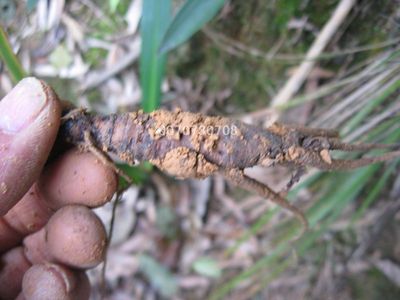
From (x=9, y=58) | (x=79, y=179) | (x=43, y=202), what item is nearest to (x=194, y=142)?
(x=79, y=179)

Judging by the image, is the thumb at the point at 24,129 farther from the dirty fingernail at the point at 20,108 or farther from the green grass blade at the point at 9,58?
the green grass blade at the point at 9,58

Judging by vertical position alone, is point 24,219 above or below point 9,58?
below

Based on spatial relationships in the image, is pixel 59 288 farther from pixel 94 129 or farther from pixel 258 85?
pixel 258 85

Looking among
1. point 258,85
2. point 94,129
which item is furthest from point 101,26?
point 94,129

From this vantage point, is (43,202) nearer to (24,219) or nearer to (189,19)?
(24,219)

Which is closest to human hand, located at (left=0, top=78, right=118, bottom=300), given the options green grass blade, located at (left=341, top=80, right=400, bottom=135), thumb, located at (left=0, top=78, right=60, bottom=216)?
thumb, located at (left=0, top=78, right=60, bottom=216)

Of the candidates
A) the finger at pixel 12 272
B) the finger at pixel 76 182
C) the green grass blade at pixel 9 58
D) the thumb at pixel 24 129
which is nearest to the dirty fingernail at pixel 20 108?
the thumb at pixel 24 129

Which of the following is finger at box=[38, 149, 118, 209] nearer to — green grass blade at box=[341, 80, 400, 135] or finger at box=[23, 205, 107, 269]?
finger at box=[23, 205, 107, 269]
